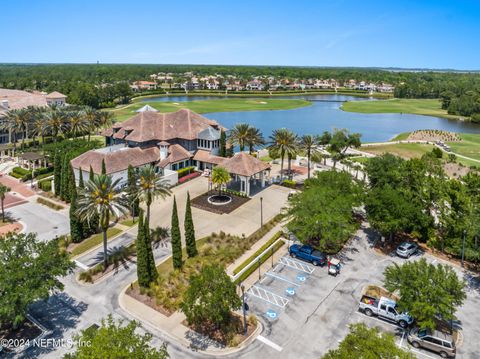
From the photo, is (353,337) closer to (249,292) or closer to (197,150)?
(249,292)

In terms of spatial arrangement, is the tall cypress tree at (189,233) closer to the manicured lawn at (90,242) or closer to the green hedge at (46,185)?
the manicured lawn at (90,242)

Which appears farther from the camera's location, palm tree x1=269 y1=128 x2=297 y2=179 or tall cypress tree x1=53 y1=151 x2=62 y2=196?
palm tree x1=269 y1=128 x2=297 y2=179

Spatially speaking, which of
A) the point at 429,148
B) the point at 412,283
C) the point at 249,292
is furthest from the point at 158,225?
the point at 429,148

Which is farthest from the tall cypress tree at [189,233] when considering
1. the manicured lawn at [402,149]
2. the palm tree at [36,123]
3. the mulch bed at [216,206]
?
the manicured lawn at [402,149]

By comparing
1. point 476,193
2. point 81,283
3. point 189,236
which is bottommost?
point 81,283

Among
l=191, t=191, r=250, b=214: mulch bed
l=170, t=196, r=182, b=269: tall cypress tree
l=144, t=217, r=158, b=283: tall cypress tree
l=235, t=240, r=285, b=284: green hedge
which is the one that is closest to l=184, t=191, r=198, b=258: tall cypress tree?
l=170, t=196, r=182, b=269: tall cypress tree

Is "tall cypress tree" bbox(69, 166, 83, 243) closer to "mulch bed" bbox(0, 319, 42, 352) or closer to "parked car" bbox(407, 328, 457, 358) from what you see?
"mulch bed" bbox(0, 319, 42, 352)

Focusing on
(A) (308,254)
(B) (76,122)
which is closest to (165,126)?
(B) (76,122)
